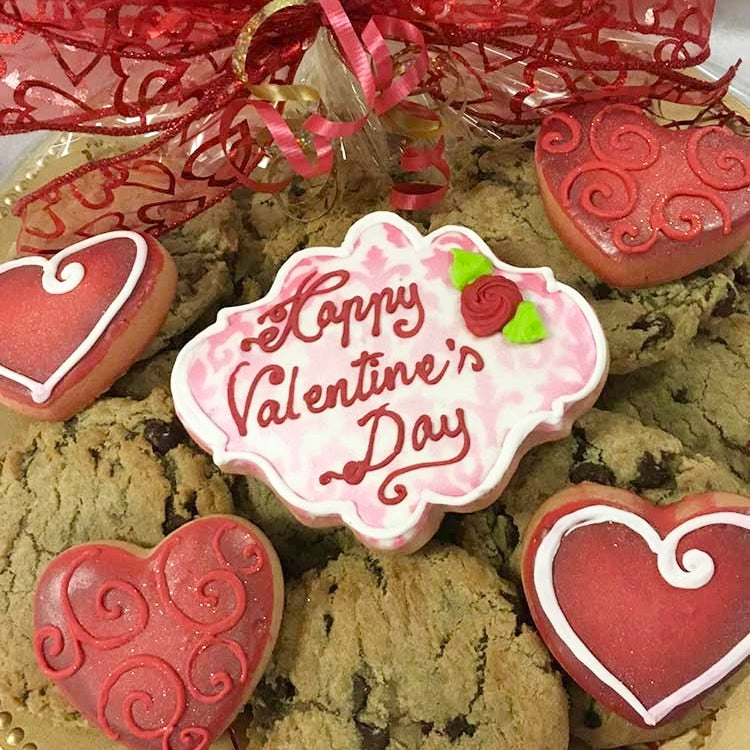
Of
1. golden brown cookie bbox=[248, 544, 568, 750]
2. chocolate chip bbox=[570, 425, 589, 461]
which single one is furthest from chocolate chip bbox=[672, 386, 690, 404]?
golden brown cookie bbox=[248, 544, 568, 750]

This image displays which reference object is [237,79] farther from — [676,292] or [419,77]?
[676,292]

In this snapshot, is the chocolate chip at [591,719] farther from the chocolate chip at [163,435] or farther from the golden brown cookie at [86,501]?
the chocolate chip at [163,435]

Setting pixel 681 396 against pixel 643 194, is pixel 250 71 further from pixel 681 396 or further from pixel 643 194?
pixel 681 396

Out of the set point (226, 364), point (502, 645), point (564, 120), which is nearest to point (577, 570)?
point (502, 645)

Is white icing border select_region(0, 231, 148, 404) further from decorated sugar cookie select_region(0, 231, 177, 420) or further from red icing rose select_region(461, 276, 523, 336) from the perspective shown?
red icing rose select_region(461, 276, 523, 336)

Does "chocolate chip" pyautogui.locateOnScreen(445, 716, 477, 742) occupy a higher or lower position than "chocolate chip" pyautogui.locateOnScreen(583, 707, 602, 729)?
higher

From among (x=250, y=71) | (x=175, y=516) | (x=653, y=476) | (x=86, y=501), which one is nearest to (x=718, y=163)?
(x=653, y=476)

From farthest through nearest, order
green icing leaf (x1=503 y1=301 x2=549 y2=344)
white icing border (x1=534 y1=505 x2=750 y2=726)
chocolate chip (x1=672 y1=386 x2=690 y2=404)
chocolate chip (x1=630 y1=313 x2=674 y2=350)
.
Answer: chocolate chip (x1=672 y1=386 x2=690 y2=404), chocolate chip (x1=630 y1=313 x2=674 y2=350), green icing leaf (x1=503 y1=301 x2=549 y2=344), white icing border (x1=534 y1=505 x2=750 y2=726)
